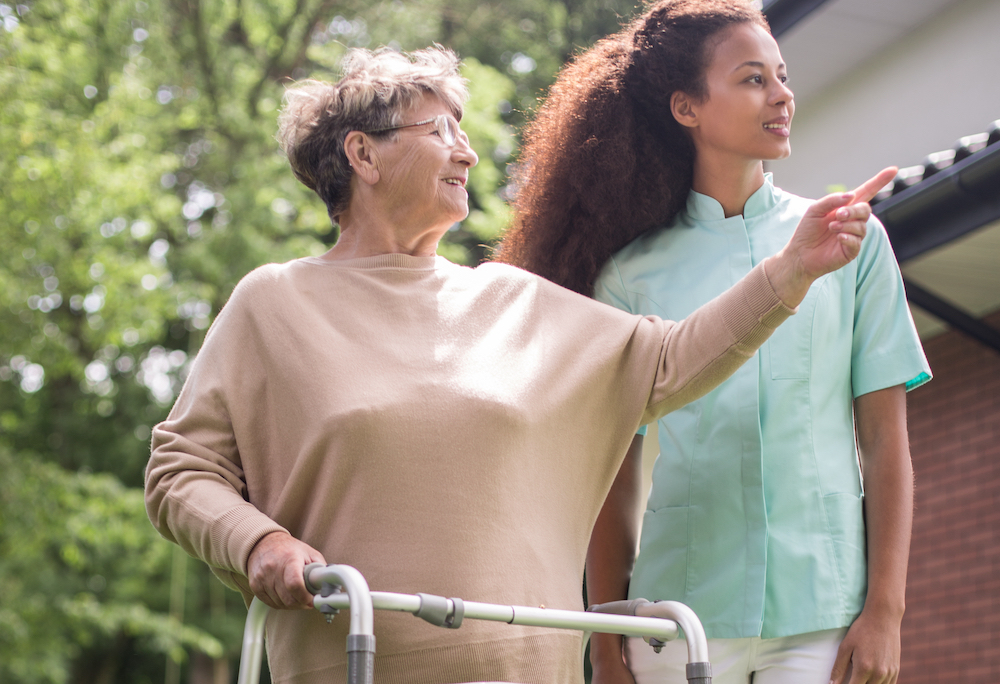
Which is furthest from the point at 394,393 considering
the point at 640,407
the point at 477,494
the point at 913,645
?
the point at 913,645

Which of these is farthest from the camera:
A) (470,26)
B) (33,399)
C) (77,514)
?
(470,26)

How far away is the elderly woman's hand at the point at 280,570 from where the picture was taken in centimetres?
172

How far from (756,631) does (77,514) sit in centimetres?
819

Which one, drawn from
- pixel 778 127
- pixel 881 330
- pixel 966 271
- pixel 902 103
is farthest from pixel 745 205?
pixel 902 103

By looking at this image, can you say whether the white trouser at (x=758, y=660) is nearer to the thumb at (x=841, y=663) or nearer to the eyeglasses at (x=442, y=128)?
the thumb at (x=841, y=663)

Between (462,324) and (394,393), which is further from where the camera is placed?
(462,324)

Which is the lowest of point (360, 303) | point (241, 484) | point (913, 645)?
point (913, 645)

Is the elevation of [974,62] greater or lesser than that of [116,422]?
greater

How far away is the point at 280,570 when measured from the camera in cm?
174

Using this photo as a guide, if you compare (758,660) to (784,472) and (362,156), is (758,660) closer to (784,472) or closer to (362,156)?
(784,472)

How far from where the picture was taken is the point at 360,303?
2.15m

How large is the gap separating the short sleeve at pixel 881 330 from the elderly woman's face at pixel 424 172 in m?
0.87

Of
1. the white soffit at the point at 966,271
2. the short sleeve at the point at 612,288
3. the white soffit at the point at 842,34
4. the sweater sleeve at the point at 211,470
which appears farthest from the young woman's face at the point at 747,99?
the white soffit at the point at 842,34

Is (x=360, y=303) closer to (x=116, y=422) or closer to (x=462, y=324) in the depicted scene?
(x=462, y=324)
